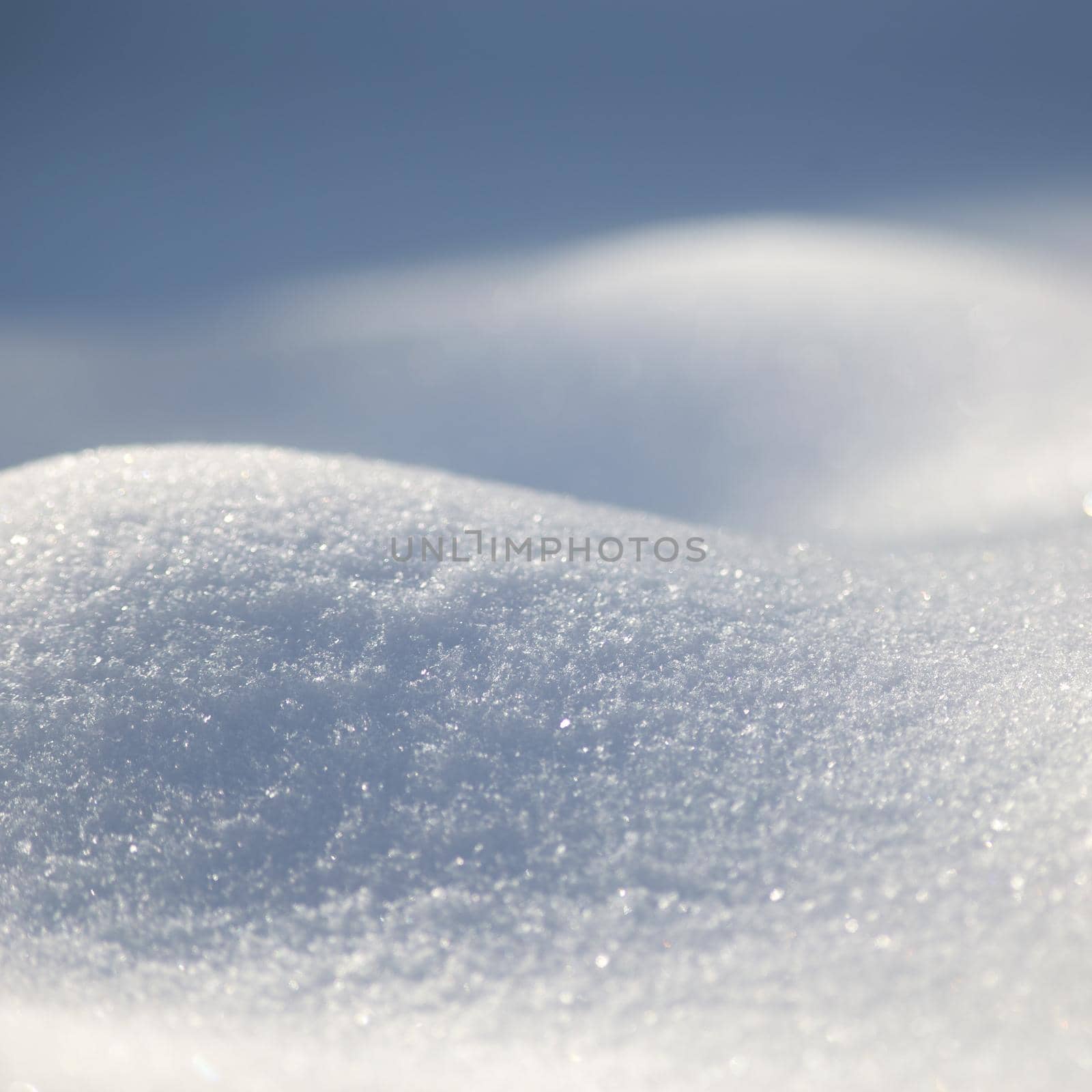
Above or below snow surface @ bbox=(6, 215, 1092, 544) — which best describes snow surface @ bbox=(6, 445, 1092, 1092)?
below

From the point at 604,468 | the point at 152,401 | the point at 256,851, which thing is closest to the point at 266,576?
the point at 256,851

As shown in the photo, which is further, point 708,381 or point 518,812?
point 708,381

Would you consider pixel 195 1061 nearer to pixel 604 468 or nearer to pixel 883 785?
pixel 883 785

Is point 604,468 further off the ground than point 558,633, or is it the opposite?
point 604,468

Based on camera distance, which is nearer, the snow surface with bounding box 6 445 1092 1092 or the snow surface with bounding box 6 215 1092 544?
the snow surface with bounding box 6 445 1092 1092

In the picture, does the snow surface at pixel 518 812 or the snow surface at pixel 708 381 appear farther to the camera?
the snow surface at pixel 708 381

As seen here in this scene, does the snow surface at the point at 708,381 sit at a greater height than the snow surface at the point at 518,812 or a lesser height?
greater

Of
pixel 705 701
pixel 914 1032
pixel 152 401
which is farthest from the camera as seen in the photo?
pixel 152 401

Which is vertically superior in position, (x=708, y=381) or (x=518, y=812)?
(x=708, y=381)
